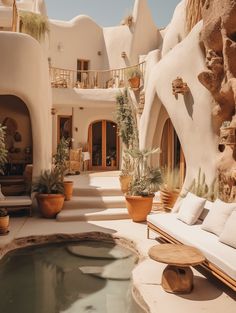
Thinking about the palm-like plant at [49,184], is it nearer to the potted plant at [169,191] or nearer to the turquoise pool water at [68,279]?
the turquoise pool water at [68,279]

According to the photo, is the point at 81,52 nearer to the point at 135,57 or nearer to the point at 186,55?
the point at 135,57

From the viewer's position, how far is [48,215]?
350 inches

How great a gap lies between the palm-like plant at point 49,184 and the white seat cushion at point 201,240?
125 inches

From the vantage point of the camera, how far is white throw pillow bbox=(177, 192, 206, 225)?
20.4 ft

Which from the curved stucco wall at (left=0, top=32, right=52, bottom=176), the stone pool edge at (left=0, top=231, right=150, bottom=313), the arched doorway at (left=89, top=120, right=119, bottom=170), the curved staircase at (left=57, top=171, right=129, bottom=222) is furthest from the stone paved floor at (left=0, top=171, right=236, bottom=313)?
the arched doorway at (left=89, top=120, right=119, bottom=170)

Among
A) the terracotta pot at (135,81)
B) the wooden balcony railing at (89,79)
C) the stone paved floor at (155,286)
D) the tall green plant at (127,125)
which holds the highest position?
the wooden balcony railing at (89,79)

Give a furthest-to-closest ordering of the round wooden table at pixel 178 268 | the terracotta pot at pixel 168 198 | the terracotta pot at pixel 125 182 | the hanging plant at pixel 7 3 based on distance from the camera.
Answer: the hanging plant at pixel 7 3 → the terracotta pot at pixel 125 182 → the terracotta pot at pixel 168 198 → the round wooden table at pixel 178 268

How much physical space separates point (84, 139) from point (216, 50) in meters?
10.3

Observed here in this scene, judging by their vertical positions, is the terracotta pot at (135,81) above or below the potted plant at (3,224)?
above

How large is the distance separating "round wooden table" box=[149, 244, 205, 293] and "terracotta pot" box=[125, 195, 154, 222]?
367cm

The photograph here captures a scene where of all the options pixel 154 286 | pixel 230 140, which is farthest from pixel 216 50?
pixel 154 286

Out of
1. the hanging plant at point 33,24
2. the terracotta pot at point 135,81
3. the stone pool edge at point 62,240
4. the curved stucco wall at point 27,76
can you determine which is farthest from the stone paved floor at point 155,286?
the hanging plant at point 33,24

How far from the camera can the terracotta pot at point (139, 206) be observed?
8461mm

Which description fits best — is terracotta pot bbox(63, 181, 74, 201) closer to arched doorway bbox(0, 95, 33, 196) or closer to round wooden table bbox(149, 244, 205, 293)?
arched doorway bbox(0, 95, 33, 196)
